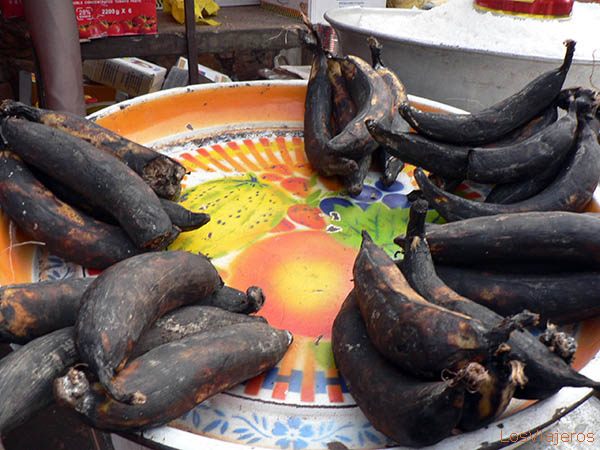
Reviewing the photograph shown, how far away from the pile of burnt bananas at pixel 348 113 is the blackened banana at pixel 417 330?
0.67 m

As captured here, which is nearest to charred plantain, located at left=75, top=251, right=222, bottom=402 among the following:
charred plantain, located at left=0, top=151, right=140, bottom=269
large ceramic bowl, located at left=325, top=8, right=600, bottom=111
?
charred plantain, located at left=0, top=151, right=140, bottom=269

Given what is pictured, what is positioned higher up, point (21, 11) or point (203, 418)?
point (21, 11)

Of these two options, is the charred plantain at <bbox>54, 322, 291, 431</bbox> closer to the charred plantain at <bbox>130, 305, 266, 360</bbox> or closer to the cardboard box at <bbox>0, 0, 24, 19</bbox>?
the charred plantain at <bbox>130, 305, 266, 360</bbox>

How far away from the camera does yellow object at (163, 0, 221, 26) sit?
2.94 metres

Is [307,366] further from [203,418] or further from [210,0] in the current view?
[210,0]

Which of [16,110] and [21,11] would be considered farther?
[21,11]

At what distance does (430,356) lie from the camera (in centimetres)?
76

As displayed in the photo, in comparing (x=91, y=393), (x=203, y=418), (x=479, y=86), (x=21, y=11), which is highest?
(x=21, y=11)

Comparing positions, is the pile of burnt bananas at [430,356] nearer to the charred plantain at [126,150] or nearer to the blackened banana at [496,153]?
the blackened banana at [496,153]

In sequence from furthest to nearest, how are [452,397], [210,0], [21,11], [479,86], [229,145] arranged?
1. [210,0]
2. [21,11]
3. [479,86]
4. [229,145]
5. [452,397]

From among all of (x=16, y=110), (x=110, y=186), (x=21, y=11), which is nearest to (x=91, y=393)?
(x=110, y=186)

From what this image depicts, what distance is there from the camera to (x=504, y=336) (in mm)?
709

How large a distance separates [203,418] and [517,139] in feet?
3.62

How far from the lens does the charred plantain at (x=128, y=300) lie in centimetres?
75
